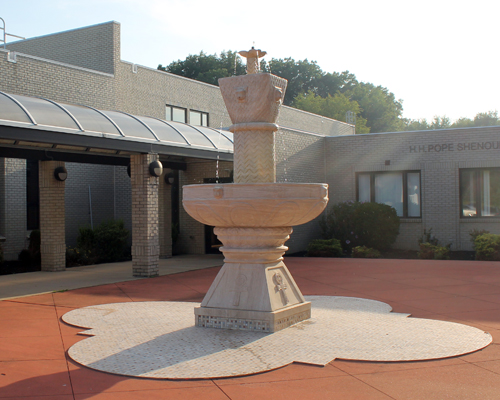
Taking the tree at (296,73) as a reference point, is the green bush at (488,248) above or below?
below

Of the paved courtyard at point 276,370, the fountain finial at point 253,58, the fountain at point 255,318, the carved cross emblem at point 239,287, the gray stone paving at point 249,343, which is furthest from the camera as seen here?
the fountain finial at point 253,58

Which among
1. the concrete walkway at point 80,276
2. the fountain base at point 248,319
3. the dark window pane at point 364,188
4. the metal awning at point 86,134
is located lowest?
the concrete walkway at point 80,276

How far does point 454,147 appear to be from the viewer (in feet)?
65.7

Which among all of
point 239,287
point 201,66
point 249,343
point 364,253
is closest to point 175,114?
point 364,253

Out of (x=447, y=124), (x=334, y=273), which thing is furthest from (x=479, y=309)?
(x=447, y=124)

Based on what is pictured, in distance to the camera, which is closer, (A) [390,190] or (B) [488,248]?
(B) [488,248]

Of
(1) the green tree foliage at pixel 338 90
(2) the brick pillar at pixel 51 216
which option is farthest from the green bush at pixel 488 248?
(1) the green tree foliage at pixel 338 90

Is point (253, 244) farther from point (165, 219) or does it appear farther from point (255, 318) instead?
point (165, 219)

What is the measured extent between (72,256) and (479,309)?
1243cm

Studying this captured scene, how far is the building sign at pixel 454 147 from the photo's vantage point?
64.1ft

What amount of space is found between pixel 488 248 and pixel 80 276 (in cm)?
1193

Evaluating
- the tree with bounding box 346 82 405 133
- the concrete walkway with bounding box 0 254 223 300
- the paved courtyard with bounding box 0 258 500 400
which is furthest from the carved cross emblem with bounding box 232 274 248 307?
the tree with bounding box 346 82 405 133

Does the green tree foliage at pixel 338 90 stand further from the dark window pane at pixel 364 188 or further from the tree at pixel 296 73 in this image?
the dark window pane at pixel 364 188

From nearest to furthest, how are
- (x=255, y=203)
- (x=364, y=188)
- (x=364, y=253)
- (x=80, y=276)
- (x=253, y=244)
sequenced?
(x=255, y=203), (x=253, y=244), (x=80, y=276), (x=364, y=253), (x=364, y=188)
